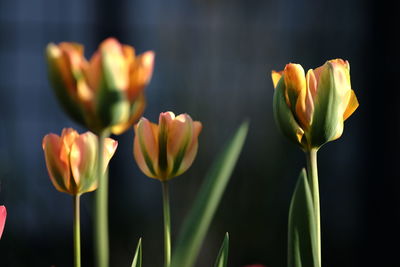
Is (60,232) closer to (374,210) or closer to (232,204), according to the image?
(232,204)

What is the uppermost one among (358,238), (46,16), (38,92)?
(46,16)

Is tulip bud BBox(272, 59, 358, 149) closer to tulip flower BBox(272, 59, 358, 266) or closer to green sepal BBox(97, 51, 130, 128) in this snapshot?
tulip flower BBox(272, 59, 358, 266)

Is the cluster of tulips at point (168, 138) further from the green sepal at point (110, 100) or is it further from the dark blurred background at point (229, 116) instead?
the dark blurred background at point (229, 116)

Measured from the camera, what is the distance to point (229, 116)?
3166 mm

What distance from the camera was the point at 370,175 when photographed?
3.55 metres

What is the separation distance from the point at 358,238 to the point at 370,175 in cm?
27

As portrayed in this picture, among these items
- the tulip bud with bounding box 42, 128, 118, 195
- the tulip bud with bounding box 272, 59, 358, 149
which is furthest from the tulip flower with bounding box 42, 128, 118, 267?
the tulip bud with bounding box 272, 59, 358, 149

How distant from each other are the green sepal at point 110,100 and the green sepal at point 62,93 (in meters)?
0.01

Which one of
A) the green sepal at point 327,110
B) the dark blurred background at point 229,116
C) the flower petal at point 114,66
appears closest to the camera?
the flower petal at point 114,66

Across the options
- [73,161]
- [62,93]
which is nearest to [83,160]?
[73,161]

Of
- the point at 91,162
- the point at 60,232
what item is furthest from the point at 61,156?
the point at 60,232

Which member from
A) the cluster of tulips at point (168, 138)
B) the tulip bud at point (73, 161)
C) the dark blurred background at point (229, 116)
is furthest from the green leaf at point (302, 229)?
the dark blurred background at point (229, 116)

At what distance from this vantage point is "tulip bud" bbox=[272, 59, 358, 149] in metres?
0.49

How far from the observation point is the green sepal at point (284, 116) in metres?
0.50
